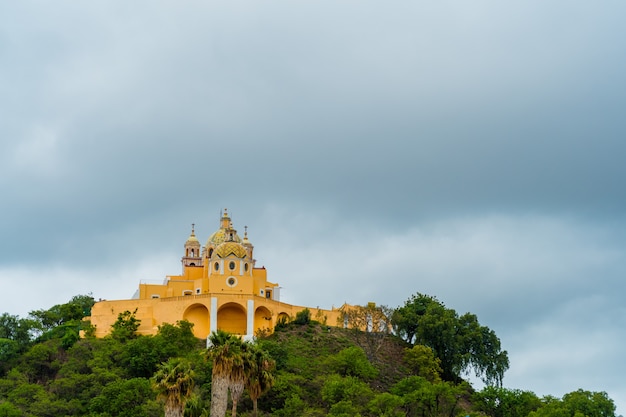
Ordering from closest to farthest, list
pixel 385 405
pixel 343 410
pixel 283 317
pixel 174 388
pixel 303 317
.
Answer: pixel 174 388
pixel 343 410
pixel 385 405
pixel 283 317
pixel 303 317

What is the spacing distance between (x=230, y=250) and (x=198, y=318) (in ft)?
18.8

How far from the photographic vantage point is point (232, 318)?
260ft

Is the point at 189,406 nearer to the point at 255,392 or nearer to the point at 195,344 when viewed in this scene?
the point at 255,392

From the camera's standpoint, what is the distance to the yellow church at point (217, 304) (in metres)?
77.6

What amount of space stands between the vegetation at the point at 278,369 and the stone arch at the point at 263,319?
3.07 ft

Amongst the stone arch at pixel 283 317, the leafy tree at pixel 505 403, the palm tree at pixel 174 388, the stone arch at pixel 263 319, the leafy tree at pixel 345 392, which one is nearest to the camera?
the palm tree at pixel 174 388

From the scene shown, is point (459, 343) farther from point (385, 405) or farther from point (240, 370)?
point (240, 370)

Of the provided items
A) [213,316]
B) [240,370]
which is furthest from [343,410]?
[213,316]

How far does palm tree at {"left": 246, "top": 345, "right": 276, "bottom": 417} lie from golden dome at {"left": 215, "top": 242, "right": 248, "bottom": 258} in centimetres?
2400

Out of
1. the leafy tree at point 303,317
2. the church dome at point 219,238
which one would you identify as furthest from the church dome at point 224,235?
the leafy tree at point 303,317

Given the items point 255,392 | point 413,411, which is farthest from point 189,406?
point 413,411

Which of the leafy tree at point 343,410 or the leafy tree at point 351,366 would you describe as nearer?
the leafy tree at point 343,410

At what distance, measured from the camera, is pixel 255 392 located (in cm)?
5525

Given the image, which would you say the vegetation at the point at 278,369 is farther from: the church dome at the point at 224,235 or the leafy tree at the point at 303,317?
the church dome at the point at 224,235
